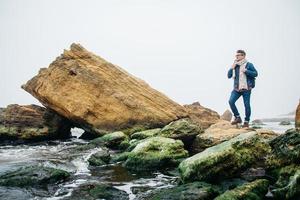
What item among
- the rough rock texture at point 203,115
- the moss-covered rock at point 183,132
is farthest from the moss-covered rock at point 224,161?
the rough rock texture at point 203,115

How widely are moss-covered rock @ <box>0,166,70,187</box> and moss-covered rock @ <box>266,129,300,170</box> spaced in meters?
6.48

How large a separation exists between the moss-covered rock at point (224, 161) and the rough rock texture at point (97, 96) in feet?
34.1

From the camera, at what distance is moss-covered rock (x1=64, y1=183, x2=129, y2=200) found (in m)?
8.38

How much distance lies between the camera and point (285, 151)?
9320mm

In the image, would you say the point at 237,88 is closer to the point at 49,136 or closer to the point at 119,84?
the point at 119,84

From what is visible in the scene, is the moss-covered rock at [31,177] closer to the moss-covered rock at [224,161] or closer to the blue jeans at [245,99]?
the moss-covered rock at [224,161]

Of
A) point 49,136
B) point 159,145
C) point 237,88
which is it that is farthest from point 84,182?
point 49,136

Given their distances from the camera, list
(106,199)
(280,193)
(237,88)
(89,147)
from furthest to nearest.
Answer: (89,147) < (237,88) < (106,199) < (280,193)

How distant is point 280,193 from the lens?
746 centimetres

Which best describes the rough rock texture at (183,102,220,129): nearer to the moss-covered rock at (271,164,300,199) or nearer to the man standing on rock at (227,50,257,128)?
the man standing on rock at (227,50,257,128)

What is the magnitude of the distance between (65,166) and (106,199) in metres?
4.33

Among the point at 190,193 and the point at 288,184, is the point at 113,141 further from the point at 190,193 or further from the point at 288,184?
the point at 288,184

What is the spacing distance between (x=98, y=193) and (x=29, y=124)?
15222 millimetres

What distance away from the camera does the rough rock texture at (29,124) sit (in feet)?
70.2
